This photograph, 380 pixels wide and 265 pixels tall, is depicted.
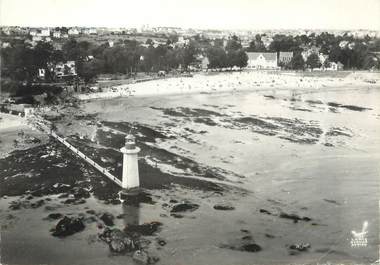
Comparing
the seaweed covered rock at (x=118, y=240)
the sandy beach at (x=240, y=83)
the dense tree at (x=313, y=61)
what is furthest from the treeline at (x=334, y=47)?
the seaweed covered rock at (x=118, y=240)

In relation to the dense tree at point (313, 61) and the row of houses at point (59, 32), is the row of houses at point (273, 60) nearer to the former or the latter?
the dense tree at point (313, 61)

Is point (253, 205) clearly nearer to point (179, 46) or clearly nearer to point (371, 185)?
point (371, 185)

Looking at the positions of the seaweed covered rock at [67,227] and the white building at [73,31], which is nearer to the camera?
the seaweed covered rock at [67,227]

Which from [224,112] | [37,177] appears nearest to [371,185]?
[224,112]

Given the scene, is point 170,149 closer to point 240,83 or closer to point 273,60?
point 240,83

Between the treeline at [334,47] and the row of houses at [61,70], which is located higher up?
the treeline at [334,47]

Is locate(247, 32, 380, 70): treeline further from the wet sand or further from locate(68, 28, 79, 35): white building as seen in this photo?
locate(68, 28, 79, 35): white building

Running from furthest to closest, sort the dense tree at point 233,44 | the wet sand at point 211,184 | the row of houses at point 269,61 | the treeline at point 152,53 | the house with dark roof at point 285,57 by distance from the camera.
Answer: the house with dark roof at point 285,57 < the row of houses at point 269,61 < the dense tree at point 233,44 < the treeline at point 152,53 < the wet sand at point 211,184
